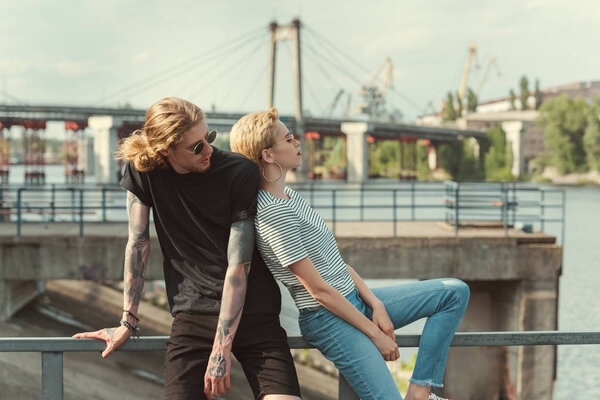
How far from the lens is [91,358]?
43.0 feet

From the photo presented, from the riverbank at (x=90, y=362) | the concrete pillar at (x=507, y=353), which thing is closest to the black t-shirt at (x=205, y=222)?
the riverbank at (x=90, y=362)

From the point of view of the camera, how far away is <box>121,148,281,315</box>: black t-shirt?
8.11 ft

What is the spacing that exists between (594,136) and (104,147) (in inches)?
2132

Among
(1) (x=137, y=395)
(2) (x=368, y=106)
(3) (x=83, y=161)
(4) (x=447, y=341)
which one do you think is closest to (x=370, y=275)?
(1) (x=137, y=395)

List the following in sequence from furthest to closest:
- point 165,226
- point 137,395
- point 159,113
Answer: point 137,395, point 165,226, point 159,113

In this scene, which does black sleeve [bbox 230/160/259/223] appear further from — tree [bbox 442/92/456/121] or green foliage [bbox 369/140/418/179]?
tree [bbox 442/92/456/121]

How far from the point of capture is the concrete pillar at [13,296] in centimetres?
1303

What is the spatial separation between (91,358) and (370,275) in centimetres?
535

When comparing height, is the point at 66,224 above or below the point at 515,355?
above

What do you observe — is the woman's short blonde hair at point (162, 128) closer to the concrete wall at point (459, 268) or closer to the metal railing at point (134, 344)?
the metal railing at point (134, 344)

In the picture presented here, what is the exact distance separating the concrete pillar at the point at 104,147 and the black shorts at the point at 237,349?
48477 mm

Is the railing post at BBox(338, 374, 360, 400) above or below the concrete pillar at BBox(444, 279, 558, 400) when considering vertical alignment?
above

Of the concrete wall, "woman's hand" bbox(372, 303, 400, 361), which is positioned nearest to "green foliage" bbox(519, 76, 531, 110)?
the concrete wall

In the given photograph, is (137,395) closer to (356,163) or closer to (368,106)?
(356,163)
